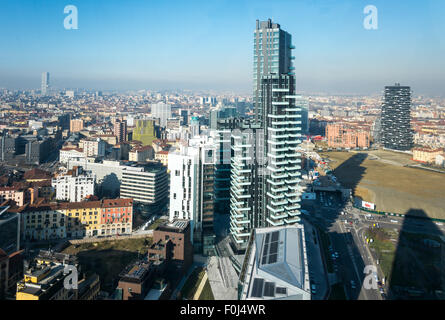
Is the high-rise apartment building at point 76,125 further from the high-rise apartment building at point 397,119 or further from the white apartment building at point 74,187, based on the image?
the high-rise apartment building at point 397,119

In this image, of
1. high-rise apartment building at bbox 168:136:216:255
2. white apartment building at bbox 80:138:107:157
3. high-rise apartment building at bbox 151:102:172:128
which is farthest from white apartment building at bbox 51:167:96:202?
high-rise apartment building at bbox 151:102:172:128

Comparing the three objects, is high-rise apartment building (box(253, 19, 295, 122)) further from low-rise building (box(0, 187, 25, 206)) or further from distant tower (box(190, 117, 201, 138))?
low-rise building (box(0, 187, 25, 206))

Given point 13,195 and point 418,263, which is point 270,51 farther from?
point 13,195

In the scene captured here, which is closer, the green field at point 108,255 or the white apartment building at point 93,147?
the green field at point 108,255

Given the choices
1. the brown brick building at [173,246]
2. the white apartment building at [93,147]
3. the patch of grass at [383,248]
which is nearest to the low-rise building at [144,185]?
the brown brick building at [173,246]

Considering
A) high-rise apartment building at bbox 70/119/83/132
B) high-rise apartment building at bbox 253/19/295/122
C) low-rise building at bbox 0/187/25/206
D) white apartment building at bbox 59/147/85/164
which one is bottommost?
low-rise building at bbox 0/187/25/206
